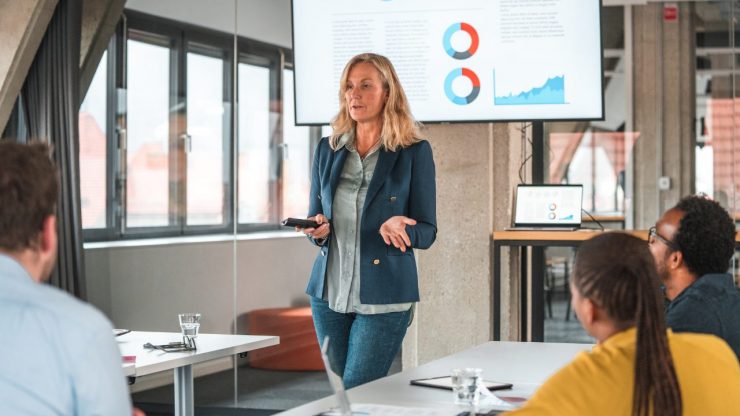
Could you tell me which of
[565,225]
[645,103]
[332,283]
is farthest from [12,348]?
[645,103]

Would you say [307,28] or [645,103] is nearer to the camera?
[307,28]

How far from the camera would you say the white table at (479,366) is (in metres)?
1.99

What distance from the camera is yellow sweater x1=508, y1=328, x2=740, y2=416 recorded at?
1467mm

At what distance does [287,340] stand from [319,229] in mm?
2967

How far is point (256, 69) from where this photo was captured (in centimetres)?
578

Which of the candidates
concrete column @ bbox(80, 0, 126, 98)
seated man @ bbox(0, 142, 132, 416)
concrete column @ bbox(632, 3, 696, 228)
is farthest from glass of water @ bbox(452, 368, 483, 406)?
concrete column @ bbox(80, 0, 126, 98)

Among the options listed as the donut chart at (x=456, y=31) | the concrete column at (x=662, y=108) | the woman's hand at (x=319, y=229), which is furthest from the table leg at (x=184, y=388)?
the concrete column at (x=662, y=108)

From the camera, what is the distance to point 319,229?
297cm

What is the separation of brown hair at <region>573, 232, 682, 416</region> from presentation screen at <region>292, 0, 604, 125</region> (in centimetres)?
307

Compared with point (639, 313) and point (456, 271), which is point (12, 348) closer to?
point (639, 313)

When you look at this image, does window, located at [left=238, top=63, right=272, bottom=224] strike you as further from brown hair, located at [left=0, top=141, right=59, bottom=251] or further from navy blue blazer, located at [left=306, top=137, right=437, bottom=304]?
brown hair, located at [left=0, top=141, right=59, bottom=251]

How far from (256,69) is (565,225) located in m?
2.07

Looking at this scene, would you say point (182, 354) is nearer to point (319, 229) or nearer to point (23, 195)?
point (319, 229)

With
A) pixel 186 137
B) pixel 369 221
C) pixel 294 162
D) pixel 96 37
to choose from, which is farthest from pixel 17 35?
pixel 369 221
